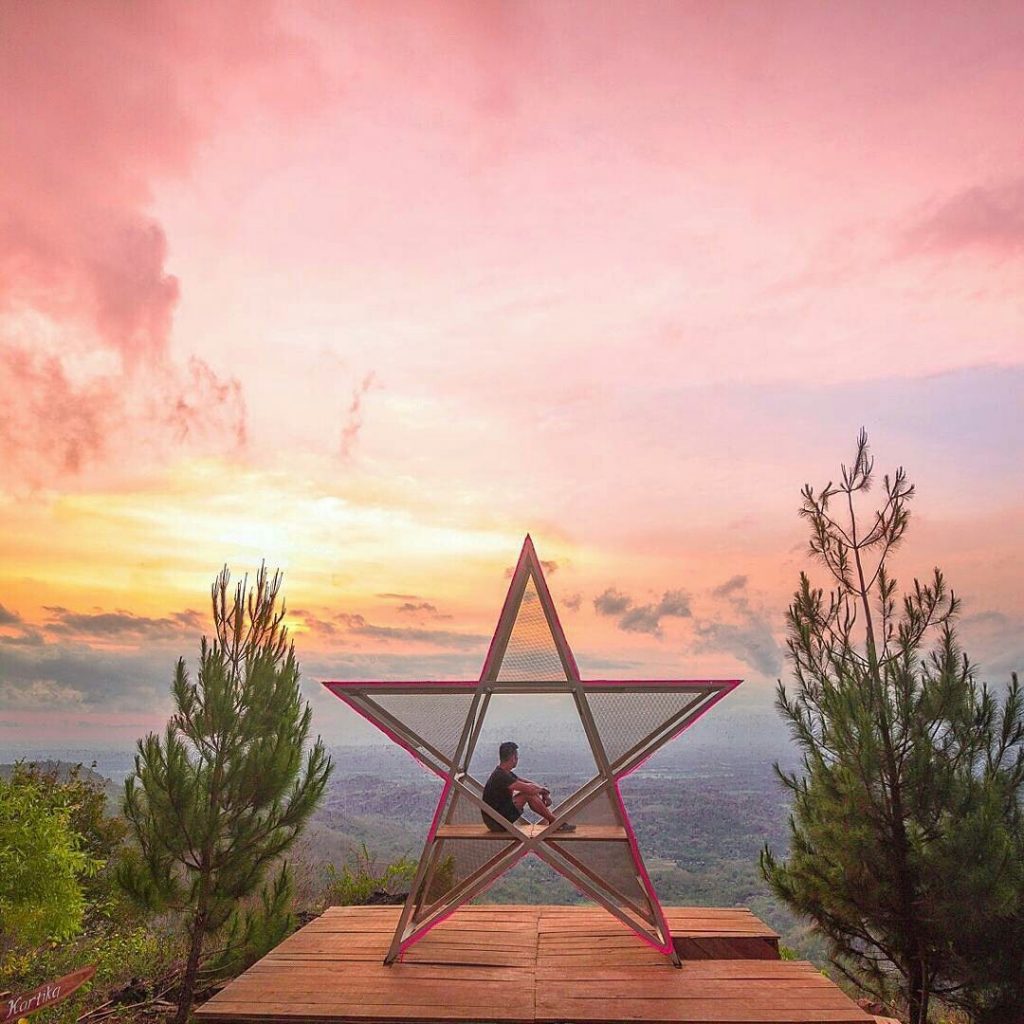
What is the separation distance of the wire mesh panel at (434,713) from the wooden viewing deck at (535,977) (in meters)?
1.56

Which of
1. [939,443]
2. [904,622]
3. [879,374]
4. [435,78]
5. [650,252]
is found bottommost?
[904,622]

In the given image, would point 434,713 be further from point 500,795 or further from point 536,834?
point 536,834

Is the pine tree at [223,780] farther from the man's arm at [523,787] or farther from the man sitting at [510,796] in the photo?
the man's arm at [523,787]

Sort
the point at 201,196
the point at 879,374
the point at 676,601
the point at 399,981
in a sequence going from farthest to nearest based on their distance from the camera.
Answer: the point at 676,601, the point at 879,374, the point at 201,196, the point at 399,981

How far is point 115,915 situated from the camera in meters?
8.91

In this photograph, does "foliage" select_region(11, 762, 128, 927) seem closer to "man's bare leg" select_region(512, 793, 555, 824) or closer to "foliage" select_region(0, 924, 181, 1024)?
"foliage" select_region(0, 924, 181, 1024)

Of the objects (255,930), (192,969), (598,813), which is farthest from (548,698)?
(192,969)

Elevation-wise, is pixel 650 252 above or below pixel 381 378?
above

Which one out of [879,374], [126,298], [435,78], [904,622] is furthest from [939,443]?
[126,298]

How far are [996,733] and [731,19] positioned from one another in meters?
6.96

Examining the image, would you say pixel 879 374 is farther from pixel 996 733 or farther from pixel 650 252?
pixel 996 733

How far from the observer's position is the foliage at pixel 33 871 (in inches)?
218

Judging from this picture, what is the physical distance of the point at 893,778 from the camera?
5980 mm

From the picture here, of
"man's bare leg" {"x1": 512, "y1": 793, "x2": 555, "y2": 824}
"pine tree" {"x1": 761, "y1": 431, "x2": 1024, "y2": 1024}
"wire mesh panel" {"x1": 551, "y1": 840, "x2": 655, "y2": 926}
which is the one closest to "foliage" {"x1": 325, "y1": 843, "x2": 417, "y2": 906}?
"man's bare leg" {"x1": 512, "y1": 793, "x2": 555, "y2": 824}
